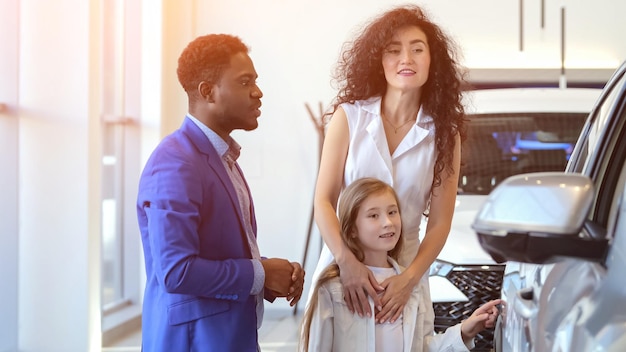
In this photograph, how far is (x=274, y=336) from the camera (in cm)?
626

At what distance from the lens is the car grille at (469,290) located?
9.88 feet

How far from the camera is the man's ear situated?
7.16ft

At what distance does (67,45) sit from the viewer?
504cm

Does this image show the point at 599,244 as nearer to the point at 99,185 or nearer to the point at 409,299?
the point at 409,299

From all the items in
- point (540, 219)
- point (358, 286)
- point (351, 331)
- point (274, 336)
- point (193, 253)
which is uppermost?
point (540, 219)

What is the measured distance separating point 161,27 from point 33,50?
2120 mm

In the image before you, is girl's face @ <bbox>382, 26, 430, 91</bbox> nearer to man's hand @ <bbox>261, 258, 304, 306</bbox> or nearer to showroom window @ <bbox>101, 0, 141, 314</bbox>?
man's hand @ <bbox>261, 258, 304, 306</bbox>

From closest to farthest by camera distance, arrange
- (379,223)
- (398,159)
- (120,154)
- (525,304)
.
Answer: (525,304) < (379,223) < (398,159) < (120,154)

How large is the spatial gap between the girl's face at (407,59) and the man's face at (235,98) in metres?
0.39

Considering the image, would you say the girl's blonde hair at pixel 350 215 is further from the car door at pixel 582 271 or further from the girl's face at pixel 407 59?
the car door at pixel 582 271

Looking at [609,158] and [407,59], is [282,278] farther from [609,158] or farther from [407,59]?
[609,158]

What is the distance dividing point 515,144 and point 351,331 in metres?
2.09

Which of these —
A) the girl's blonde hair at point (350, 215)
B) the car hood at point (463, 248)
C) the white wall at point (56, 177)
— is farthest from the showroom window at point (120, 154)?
the girl's blonde hair at point (350, 215)

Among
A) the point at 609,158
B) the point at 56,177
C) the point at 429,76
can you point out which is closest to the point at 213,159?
the point at 429,76
